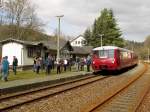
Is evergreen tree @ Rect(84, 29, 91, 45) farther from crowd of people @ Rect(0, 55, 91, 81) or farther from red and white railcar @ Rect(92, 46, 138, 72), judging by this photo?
red and white railcar @ Rect(92, 46, 138, 72)

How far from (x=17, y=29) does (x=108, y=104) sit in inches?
2316

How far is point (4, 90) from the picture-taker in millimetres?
17906

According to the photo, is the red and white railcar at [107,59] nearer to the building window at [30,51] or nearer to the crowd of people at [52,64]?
the crowd of people at [52,64]

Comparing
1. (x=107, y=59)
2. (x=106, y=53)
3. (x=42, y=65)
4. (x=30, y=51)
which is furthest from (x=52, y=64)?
(x=30, y=51)

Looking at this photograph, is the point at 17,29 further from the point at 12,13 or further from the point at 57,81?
the point at 57,81

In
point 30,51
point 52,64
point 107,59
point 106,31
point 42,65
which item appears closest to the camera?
point 52,64

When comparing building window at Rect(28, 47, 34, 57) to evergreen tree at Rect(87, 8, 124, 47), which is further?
evergreen tree at Rect(87, 8, 124, 47)

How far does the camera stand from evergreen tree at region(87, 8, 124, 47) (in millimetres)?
94500

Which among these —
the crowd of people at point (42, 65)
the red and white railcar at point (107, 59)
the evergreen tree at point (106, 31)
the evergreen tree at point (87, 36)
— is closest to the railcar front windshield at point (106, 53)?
the red and white railcar at point (107, 59)

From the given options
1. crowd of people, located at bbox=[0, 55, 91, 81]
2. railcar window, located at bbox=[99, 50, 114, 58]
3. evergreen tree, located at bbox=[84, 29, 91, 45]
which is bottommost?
crowd of people, located at bbox=[0, 55, 91, 81]

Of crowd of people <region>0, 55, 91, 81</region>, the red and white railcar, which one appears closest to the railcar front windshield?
the red and white railcar

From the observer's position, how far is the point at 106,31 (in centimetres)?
9556

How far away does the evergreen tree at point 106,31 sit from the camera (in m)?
94.5

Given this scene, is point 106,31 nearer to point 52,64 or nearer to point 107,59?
point 107,59
